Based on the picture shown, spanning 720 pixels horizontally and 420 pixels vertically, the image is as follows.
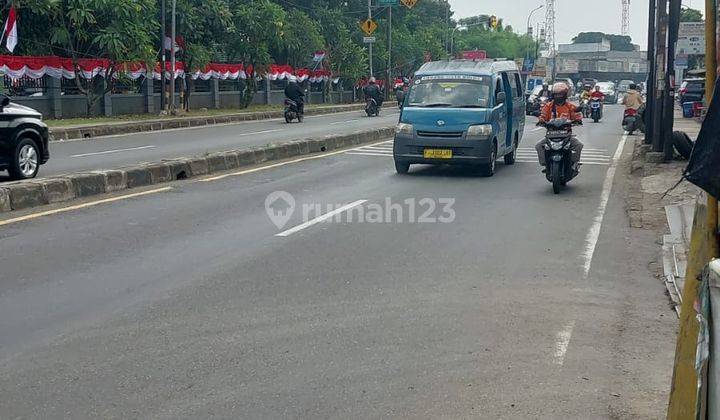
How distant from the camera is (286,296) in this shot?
6.95 m

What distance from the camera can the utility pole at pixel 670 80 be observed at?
654 inches

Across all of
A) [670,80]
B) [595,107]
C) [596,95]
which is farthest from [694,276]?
[596,95]

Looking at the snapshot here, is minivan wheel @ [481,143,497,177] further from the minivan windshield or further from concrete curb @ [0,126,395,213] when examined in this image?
concrete curb @ [0,126,395,213]

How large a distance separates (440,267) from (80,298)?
318 cm

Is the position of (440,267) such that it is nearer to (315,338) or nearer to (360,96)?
(315,338)

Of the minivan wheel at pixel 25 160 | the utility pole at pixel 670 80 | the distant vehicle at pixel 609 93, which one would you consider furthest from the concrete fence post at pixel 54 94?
the distant vehicle at pixel 609 93

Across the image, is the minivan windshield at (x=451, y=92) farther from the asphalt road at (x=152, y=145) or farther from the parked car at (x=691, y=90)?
the parked car at (x=691, y=90)

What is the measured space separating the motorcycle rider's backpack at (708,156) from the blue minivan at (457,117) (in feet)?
39.2

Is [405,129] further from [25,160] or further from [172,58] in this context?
[172,58]

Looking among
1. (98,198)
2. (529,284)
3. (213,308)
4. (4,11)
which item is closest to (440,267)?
(529,284)

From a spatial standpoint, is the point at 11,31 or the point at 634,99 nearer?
the point at 11,31

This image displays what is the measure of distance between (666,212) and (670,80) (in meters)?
5.94

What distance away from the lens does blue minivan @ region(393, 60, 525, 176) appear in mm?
15195

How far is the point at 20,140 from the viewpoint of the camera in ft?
43.6
